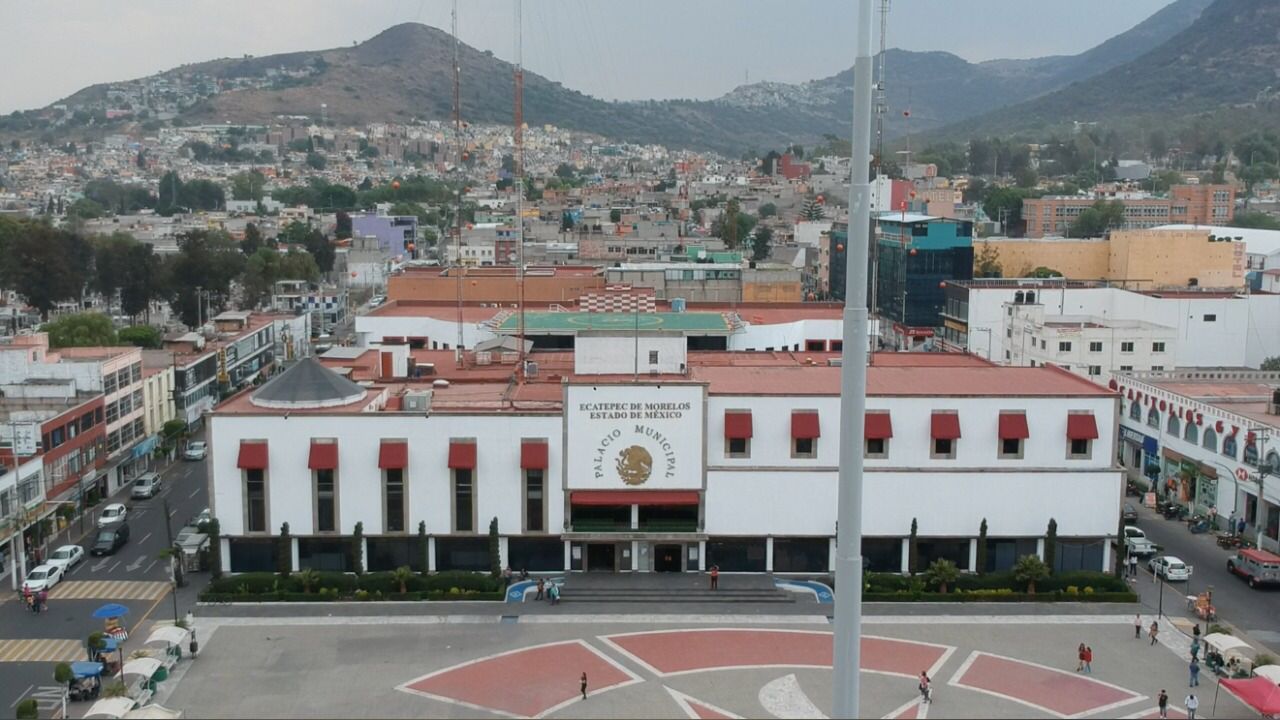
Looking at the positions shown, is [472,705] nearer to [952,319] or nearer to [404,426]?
[404,426]

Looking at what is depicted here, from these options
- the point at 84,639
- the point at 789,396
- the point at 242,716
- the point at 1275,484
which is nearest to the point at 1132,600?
the point at 1275,484

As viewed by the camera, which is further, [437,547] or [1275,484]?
[1275,484]

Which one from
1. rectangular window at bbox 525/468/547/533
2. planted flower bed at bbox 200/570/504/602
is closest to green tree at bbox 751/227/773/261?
rectangular window at bbox 525/468/547/533

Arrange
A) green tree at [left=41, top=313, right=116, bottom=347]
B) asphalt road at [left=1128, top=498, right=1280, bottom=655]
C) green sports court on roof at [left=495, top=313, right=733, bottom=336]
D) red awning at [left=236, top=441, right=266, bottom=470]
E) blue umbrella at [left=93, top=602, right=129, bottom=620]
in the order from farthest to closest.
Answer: green tree at [left=41, top=313, right=116, bottom=347]
green sports court on roof at [left=495, top=313, right=733, bottom=336]
red awning at [left=236, top=441, right=266, bottom=470]
asphalt road at [left=1128, top=498, right=1280, bottom=655]
blue umbrella at [left=93, top=602, right=129, bottom=620]

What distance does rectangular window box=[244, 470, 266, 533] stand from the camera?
36.9m

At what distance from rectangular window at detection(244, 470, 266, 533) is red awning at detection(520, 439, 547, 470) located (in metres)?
8.39

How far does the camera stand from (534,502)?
3731cm

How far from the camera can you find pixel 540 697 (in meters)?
28.4

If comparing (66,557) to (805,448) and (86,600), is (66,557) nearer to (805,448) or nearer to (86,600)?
(86,600)

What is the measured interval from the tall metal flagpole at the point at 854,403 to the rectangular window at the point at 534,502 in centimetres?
2471

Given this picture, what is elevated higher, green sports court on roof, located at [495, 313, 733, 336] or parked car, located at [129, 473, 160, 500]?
green sports court on roof, located at [495, 313, 733, 336]

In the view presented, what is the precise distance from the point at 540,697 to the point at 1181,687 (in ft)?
54.0

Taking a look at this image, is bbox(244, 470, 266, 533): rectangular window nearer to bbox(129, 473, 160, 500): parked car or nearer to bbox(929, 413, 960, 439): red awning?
bbox(129, 473, 160, 500): parked car

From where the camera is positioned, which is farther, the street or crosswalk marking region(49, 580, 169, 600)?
crosswalk marking region(49, 580, 169, 600)
